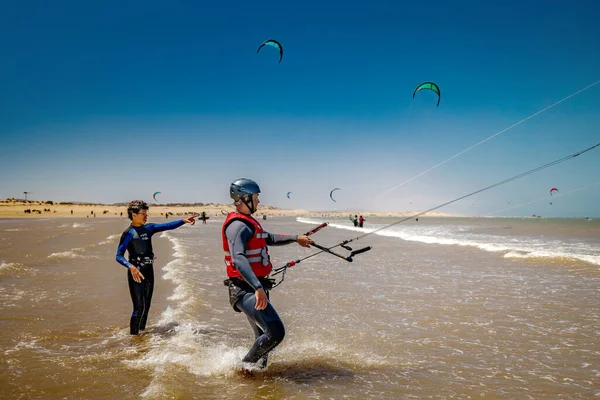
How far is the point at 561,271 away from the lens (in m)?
13.5

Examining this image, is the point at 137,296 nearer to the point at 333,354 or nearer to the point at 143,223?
the point at 143,223

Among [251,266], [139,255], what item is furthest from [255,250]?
[139,255]

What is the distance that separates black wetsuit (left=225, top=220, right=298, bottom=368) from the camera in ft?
13.7

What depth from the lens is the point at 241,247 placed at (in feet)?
13.8

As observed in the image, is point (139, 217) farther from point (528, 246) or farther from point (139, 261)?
point (528, 246)

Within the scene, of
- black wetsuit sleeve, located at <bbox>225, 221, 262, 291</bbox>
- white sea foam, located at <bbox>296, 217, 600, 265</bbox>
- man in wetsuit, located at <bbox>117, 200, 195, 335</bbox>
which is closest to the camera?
black wetsuit sleeve, located at <bbox>225, 221, 262, 291</bbox>

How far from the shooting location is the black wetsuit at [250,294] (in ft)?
13.7

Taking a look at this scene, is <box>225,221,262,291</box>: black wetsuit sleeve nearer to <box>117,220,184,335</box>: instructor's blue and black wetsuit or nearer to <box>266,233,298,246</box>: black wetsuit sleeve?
<box>266,233,298,246</box>: black wetsuit sleeve

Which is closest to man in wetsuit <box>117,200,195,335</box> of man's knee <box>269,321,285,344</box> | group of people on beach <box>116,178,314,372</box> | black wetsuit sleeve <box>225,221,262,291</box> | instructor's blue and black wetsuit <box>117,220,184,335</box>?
instructor's blue and black wetsuit <box>117,220,184,335</box>

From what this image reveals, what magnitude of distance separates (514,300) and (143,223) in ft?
26.6

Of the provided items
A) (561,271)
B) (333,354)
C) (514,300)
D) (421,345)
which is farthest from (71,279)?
(561,271)

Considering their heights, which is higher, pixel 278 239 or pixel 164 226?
pixel 164 226

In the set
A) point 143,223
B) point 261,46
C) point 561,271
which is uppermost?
point 261,46

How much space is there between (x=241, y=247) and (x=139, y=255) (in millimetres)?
2858
